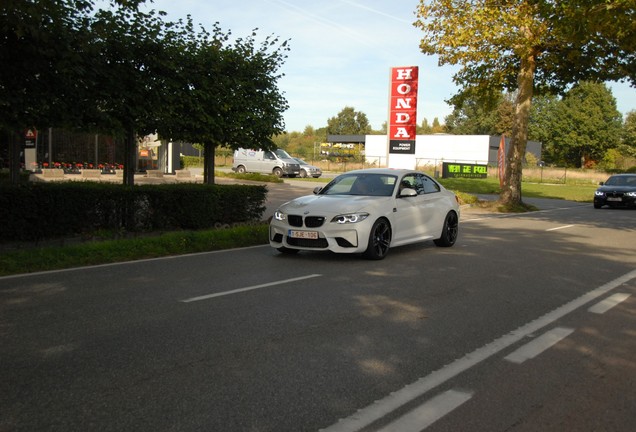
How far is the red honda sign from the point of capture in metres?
22.0

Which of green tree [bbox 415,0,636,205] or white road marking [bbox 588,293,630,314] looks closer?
white road marking [bbox 588,293,630,314]

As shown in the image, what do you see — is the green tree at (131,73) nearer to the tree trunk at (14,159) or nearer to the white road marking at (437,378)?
the tree trunk at (14,159)

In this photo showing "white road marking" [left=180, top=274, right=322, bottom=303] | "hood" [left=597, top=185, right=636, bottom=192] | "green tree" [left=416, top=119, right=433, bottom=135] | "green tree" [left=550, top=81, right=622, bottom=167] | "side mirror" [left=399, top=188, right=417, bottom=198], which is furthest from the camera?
"green tree" [left=416, top=119, right=433, bottom=135]

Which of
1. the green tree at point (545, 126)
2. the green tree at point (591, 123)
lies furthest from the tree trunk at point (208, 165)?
the green tree at point (545, 126)

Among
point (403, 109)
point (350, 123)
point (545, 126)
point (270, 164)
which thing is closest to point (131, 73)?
point (403, 109)

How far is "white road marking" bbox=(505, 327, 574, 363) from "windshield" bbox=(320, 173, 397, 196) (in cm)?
532

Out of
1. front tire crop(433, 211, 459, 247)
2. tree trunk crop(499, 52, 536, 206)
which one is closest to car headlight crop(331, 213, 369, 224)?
front tire crop(433, 211, 459, 247)

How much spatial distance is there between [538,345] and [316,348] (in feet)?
6.46

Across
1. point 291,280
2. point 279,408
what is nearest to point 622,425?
point 279,408

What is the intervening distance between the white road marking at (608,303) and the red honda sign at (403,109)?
14.6 metres

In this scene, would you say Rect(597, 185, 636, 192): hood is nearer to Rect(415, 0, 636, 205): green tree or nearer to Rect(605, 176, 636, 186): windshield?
Rect(605, 176, 636, 186): windshield

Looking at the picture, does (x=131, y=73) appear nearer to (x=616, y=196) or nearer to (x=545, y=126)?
(x=616, y=196)

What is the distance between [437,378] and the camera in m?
4.54

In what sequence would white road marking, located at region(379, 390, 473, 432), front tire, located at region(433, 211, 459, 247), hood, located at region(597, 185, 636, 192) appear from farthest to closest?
hood, located at region(597, 185, 636, 192), front tire, located at region(433, 211, 459, 247), white road marking, located at region(379, 390, 473, 432)
